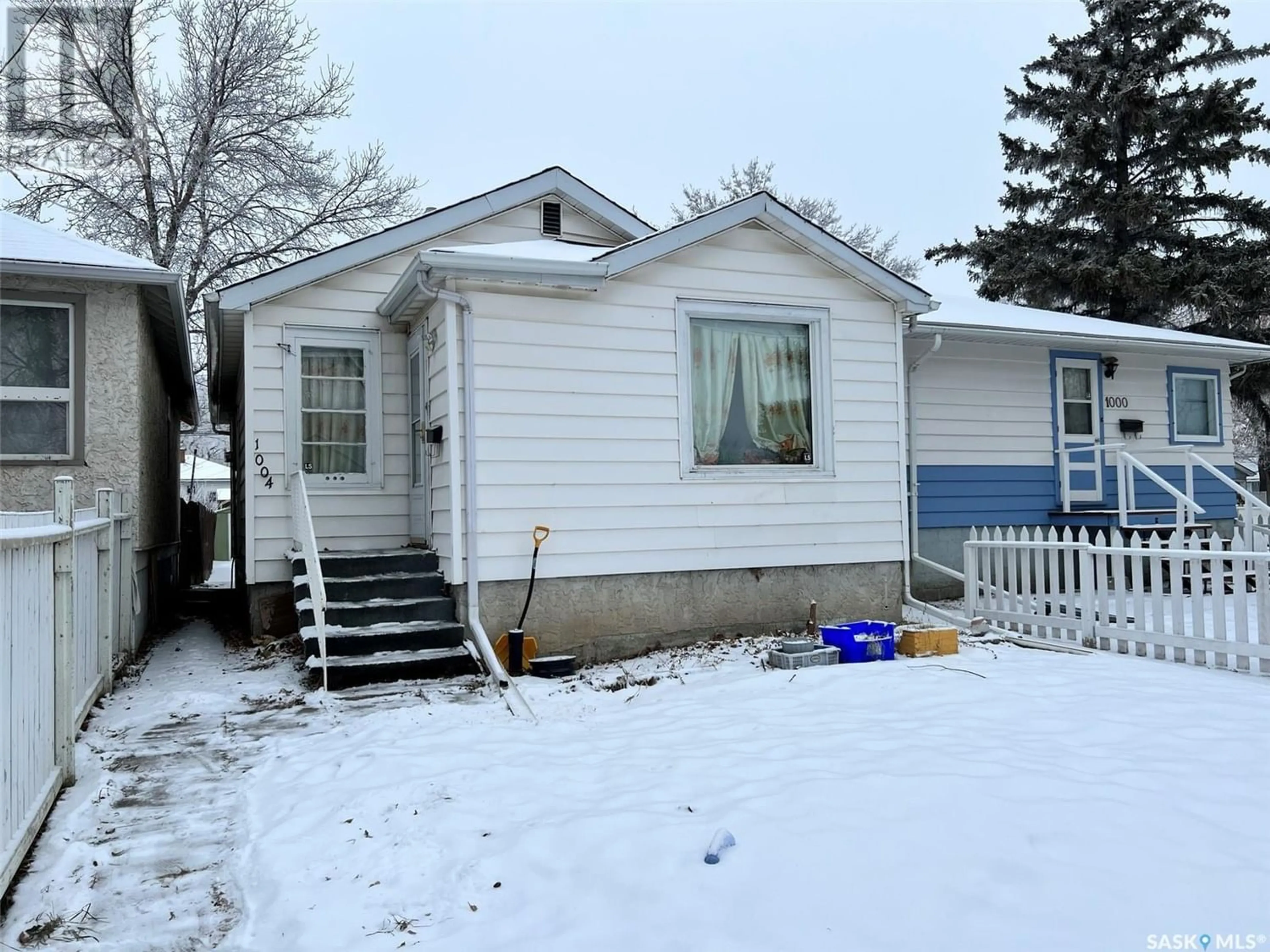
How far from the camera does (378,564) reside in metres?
7.60

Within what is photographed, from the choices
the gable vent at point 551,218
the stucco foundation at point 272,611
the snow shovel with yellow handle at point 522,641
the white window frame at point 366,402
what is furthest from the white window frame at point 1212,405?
the stucco foundation at point 272,611

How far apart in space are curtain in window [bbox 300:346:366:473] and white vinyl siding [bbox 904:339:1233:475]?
6.28 m

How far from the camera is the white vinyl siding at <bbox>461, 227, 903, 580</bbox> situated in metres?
7.14

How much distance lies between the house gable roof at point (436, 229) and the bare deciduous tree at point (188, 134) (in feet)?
42.0

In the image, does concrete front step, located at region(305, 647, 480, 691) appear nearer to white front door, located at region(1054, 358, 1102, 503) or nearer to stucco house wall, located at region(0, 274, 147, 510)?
stucco house wall, located at region(0, 274, 147, 510)

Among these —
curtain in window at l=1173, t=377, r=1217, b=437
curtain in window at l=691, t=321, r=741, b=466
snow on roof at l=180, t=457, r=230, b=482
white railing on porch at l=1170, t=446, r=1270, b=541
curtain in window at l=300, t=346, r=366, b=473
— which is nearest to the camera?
curtain in window at l=691, t=321, r=741, b=466

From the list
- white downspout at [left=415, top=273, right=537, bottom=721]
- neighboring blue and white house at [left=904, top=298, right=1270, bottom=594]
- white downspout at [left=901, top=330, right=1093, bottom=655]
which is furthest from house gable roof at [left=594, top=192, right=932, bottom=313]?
neighboring blue and white house at [left=904, top=298, right=1270, bottom=594]

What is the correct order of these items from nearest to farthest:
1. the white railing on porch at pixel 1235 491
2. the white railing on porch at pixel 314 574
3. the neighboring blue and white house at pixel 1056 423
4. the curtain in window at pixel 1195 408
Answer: the white railing on porch at pixel 314 574, the white railing on porch at pixel 1235 491, the neighboring blue and white house at pixel 1056 423, the curtain in window at pixel 1195 408

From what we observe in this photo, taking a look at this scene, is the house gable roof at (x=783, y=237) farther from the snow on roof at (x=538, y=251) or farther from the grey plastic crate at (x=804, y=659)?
the grey plastic crate at (x=804, y=659)

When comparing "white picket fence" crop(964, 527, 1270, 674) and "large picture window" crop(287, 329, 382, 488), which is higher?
"large picture window" crop(287, 329, 382, 488)

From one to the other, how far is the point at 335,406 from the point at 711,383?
365cm

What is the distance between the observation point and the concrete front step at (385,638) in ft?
21.8

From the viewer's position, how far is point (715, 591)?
784cm

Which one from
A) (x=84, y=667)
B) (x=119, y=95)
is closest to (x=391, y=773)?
(x=84, y=667)
